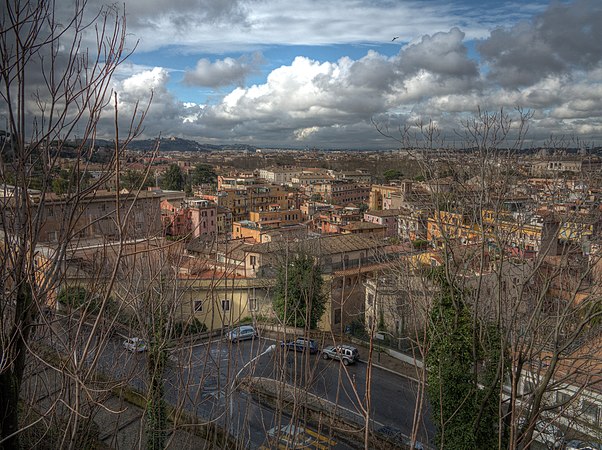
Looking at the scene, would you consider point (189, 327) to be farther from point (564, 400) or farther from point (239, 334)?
point (564, 400)

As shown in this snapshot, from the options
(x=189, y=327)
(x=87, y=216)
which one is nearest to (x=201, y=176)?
(x=189, y=327)

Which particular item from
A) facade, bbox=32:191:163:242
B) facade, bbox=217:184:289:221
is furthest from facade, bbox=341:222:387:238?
facade, bbox=32:191:163:242

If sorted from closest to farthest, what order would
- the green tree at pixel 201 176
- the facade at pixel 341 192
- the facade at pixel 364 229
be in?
the facade at pixel 364 229
the facade at pixel 341 192
the green tree at pixel 201 176

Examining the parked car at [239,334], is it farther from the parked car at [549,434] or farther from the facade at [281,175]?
the facade at [281,175]

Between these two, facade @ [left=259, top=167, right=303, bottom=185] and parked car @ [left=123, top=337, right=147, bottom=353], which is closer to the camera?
parked car @ [left=123, top=337, right=147, bottom=353]

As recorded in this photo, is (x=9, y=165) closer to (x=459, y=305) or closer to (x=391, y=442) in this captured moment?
(x=459, y=305)

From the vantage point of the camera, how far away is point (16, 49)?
1.45 m

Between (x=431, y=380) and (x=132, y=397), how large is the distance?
397 cm

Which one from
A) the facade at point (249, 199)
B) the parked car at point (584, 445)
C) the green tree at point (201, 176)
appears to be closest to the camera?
the parked car at point (584, 445)

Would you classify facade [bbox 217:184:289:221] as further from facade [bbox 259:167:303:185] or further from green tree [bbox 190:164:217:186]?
facade [bbox 259:167:303:185]

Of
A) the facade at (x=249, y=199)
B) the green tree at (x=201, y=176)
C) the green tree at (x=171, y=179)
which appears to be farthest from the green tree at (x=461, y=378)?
the green tree at (x=201, y=176)

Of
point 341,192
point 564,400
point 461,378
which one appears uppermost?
point 564,400

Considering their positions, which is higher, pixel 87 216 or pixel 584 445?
pixel 87 216

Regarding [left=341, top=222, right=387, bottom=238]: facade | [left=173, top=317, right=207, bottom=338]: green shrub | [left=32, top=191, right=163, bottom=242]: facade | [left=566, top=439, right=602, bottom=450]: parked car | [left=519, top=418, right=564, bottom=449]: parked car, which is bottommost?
[left=566, top=439, right=602, bottom=450]: parked car
